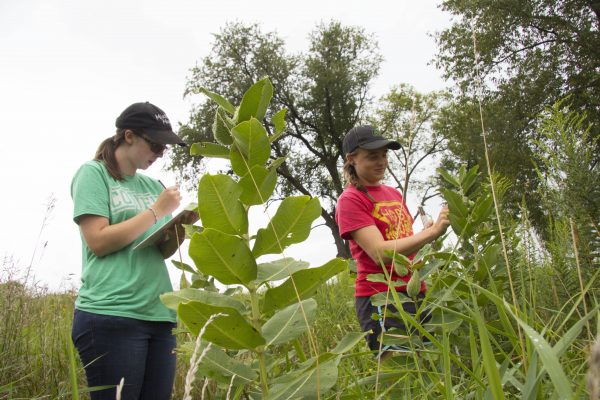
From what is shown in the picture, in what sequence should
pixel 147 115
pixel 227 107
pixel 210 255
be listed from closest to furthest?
pixel 210 255 → pixel 227 107 → pixel 147 115

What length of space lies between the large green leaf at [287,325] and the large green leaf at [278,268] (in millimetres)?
80

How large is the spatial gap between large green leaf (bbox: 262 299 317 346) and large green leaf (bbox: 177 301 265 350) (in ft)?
0.12

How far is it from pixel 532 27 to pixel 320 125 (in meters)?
11.7

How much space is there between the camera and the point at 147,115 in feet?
8.52

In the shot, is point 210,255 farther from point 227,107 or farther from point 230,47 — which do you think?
point 230,47

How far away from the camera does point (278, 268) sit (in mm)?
1090

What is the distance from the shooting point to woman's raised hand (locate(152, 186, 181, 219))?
2.37 m

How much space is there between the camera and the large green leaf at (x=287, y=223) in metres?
1.04

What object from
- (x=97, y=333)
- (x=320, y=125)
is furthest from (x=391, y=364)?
(x=320, y=125)

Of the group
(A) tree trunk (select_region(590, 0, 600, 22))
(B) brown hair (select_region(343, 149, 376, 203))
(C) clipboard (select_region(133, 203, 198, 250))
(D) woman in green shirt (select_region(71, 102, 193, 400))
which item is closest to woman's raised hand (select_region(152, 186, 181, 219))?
(D) woman in green shirt (select_region(71, 102, 193, 400))

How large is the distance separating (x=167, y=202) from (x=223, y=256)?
5.01 feet

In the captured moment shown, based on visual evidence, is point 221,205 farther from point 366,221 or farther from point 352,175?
point 352,175

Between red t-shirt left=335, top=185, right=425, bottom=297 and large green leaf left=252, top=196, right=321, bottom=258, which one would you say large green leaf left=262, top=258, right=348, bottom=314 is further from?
red t-shirt left=335, top=185, right=425, bottom=297

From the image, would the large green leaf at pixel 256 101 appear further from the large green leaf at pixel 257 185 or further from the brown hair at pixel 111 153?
the brown hair at pixel 111 153
